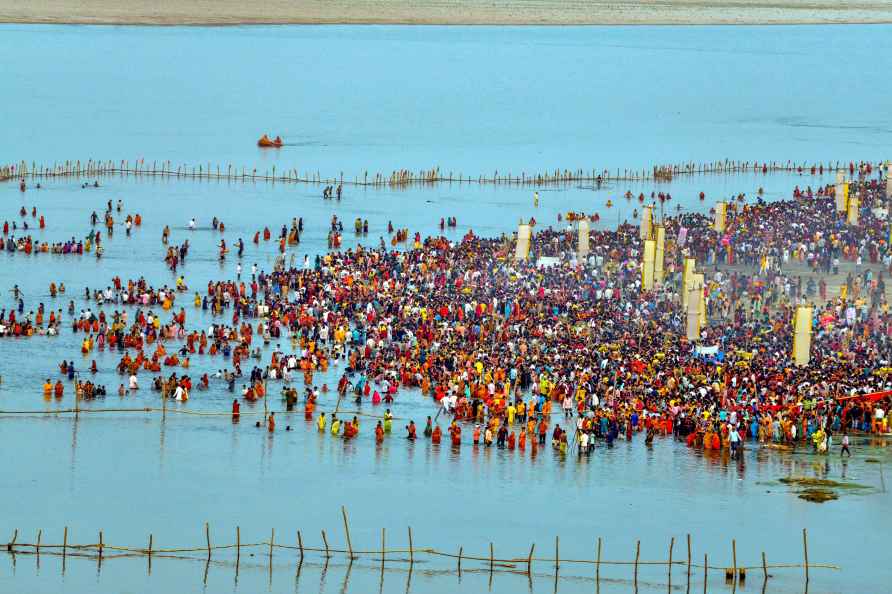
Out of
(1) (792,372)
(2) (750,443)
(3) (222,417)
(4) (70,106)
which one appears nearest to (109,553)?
(3) (222,417)

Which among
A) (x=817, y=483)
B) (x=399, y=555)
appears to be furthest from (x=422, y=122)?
(x=399, y=555)

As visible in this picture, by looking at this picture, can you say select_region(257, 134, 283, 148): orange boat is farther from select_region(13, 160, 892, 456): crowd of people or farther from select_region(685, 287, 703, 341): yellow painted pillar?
select_region(685, 287, 703, 341): yellow painted pillar

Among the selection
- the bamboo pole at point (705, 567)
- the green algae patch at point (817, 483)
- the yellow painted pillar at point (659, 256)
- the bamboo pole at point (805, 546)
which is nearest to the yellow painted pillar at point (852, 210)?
the yellow painted pillar at point (659, 256)

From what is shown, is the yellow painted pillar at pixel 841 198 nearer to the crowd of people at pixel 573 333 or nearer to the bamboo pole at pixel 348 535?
the crowd of people at pixel 573 333

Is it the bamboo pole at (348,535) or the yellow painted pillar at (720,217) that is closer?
→ the bamboo pole at (348,535)

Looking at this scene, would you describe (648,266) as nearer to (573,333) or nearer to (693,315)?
(573,333)

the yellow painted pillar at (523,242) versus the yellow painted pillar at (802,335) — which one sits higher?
the yellow painted pillar at (523,242)
